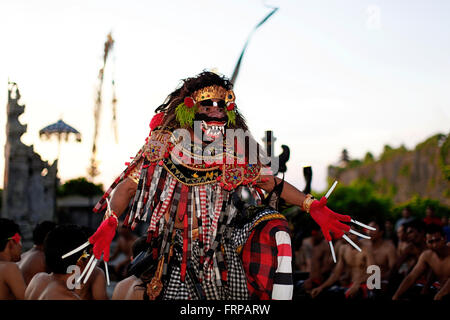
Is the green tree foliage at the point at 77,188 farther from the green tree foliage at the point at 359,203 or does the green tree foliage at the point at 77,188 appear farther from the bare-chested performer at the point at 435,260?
the bare-chested performer at the point at 435,260

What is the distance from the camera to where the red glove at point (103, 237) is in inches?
123

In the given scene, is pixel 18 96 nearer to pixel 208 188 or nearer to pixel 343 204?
pixel 208 188

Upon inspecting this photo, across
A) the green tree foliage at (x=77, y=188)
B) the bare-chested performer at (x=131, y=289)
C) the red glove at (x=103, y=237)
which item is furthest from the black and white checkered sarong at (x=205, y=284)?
the green tree foliage at (x=77, y=188)

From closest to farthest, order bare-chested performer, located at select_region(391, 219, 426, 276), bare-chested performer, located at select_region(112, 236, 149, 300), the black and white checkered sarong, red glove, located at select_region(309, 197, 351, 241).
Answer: the black and white checkered sarong, bare-chested performer, located at select_region(112, 236, 149, 300), red glove, located at select_region(309, 197, 351, 241), bare-chested performer, located at select_region(391, 219, 426, 276)

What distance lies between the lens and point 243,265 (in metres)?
3.21

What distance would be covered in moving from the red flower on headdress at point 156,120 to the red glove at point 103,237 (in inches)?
32.7

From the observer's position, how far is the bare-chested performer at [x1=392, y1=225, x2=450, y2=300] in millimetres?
5617

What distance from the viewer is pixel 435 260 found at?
5703 mm

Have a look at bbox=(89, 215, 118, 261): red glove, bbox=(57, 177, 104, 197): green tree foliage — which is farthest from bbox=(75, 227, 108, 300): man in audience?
bbox=(57, 177, 104, 197): green tree foliage

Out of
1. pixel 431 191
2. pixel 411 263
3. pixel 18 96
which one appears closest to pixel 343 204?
pixel 431 191

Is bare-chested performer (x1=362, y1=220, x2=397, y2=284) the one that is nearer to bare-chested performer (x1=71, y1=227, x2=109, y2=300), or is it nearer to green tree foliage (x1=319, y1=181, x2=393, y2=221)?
bare-chested performer (x1=71, y1=227, x2=109, y2=300)

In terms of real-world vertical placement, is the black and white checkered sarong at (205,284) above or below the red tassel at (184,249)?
below

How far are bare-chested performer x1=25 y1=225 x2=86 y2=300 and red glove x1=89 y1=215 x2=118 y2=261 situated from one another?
0.81 ft
